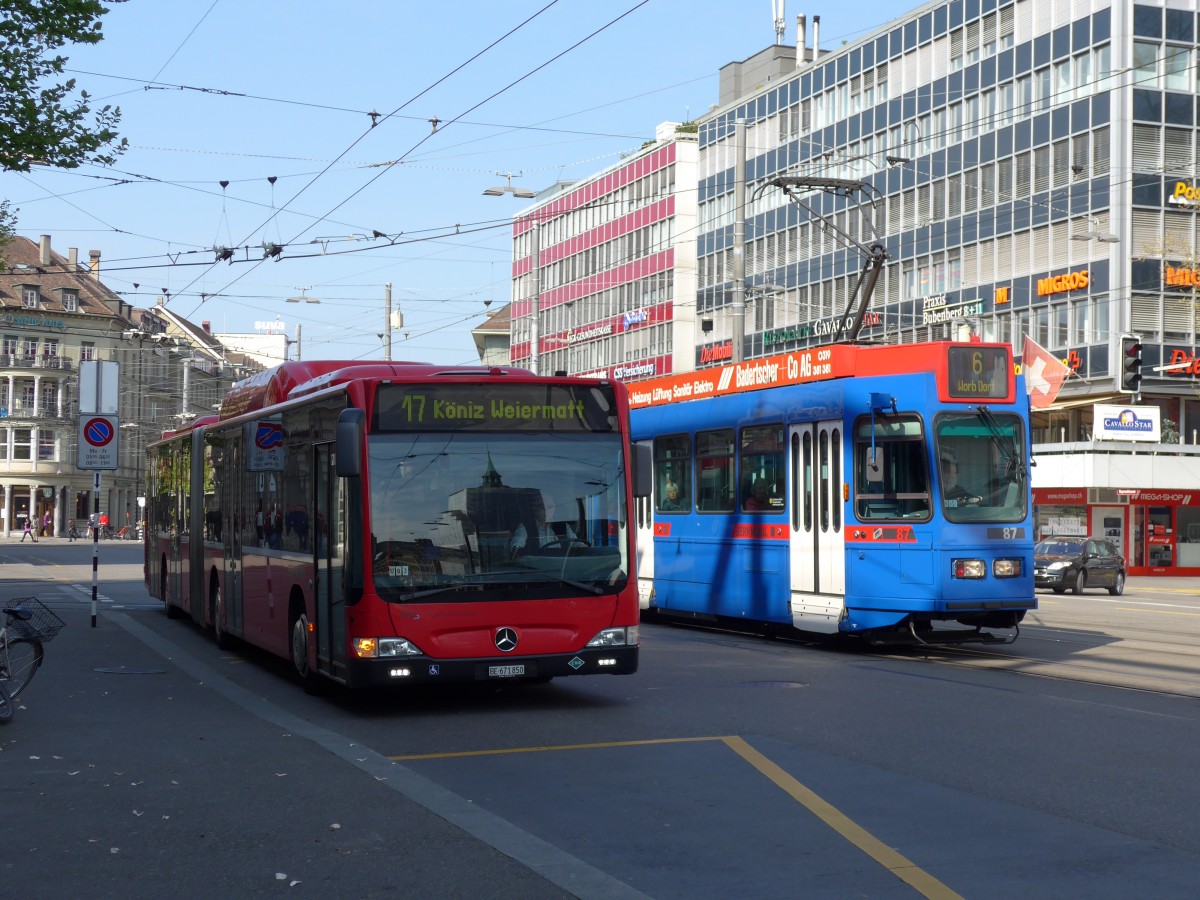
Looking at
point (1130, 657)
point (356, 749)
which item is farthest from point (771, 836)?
point (1130, 657)

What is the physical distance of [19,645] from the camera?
39.3 ft

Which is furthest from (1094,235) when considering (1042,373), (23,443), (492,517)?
(23,443)

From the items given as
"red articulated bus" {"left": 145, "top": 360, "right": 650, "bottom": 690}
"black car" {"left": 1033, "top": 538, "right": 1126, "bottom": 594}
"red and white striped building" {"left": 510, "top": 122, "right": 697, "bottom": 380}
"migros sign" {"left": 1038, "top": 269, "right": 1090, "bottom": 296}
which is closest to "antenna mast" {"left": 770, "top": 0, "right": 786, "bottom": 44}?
"red and white striped building" {"left": 510, "top": 122, "right": 697, "bottom": 380}

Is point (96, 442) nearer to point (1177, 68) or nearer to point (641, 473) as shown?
point (641, 473)

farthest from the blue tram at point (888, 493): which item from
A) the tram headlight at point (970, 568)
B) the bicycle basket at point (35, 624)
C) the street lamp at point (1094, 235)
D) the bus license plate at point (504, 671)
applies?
the street lamp at point (1094, 235)

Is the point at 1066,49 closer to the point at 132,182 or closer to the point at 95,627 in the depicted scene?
the point at 132,182

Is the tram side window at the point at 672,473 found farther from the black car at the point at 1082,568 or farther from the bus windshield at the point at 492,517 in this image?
the black car at the point at 1082,568

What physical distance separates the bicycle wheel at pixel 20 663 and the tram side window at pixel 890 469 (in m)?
8.45

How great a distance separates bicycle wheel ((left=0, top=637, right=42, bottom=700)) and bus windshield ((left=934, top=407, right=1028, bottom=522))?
902cm

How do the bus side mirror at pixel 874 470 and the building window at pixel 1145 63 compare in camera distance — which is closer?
the bus side mirror at pixel 874 470

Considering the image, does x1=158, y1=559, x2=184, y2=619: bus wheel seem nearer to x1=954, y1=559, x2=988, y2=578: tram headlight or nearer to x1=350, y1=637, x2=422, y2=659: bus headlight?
x1=954, y1=559, x2=988, y2=578: tram headlight

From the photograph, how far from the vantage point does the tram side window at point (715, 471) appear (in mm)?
20172

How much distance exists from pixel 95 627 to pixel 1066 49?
39.3 meters

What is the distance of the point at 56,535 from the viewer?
101500 mm
